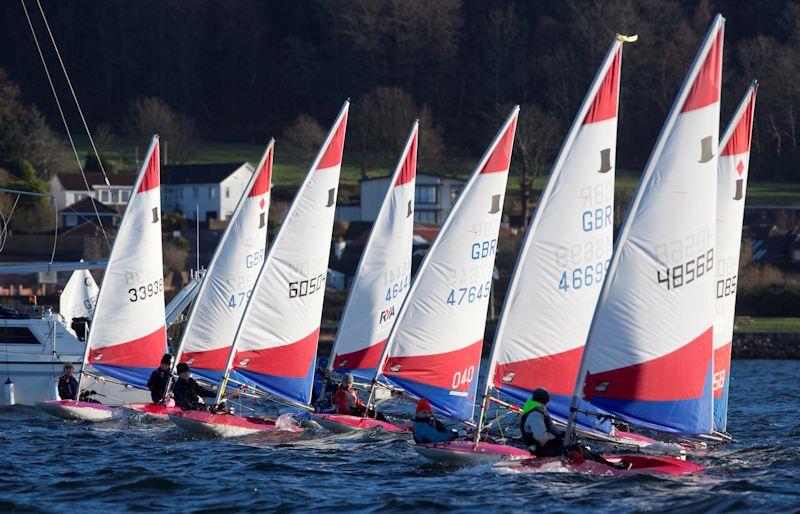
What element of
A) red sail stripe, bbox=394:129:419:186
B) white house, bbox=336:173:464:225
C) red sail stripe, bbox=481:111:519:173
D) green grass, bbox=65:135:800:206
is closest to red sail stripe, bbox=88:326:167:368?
red sail stripe, bbox=394:129:419:186

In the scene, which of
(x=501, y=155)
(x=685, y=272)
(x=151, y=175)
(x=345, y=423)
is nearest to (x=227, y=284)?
(x=151, y=175)

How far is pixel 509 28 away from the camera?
124 meters

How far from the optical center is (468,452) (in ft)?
66.5

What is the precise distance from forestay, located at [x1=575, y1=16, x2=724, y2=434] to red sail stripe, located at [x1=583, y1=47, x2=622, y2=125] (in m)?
1.84

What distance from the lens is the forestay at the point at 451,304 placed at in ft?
79.6

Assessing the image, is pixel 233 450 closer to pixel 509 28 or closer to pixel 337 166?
pixel 337 166

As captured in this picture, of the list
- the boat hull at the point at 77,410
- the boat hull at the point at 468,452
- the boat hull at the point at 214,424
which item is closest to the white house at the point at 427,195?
the boat hull at the point at 77,410

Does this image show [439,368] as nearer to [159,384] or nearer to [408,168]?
[159,384]

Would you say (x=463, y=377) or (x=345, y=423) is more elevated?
(x=463, y=377)

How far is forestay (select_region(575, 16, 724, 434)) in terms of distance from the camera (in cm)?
1888

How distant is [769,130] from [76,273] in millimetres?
73530

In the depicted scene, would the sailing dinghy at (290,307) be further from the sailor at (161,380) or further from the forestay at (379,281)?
the forestay at (379,281)

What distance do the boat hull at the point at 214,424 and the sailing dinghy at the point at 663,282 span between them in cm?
786

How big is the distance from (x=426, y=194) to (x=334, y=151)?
63086 mm
